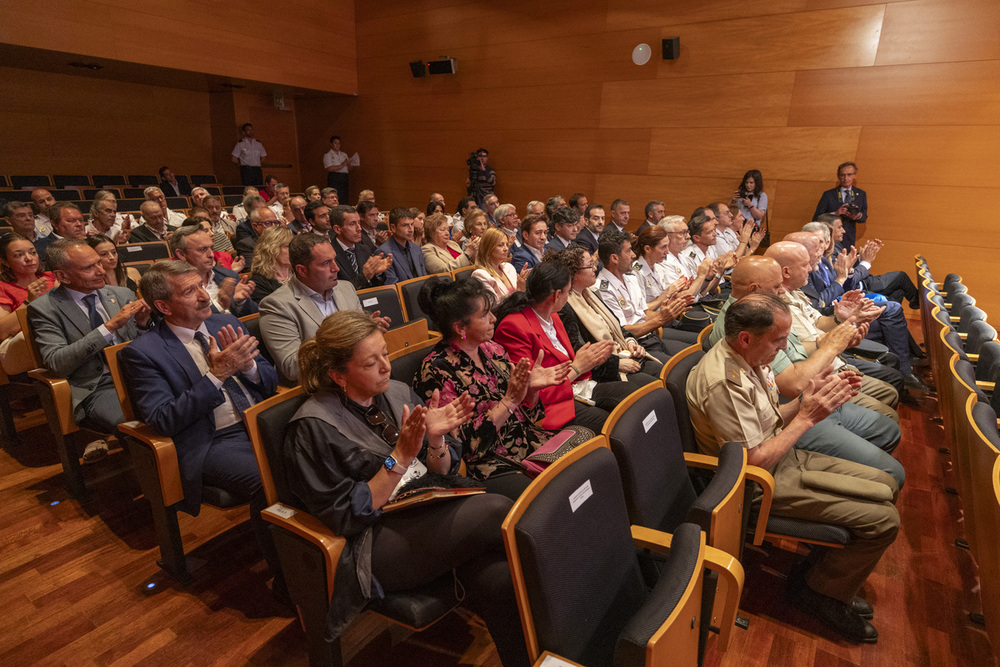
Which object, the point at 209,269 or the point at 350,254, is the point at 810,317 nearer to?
the point at 350,254

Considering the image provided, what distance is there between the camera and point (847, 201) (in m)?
6.11

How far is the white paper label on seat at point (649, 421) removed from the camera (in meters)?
1.61

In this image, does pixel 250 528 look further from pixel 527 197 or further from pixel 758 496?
pixel 527 197

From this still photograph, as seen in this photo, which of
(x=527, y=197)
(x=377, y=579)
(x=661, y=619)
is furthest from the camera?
(x=527, y=197)

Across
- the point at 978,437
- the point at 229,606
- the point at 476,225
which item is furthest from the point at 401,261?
the point at 978,437

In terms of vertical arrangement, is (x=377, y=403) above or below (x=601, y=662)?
above

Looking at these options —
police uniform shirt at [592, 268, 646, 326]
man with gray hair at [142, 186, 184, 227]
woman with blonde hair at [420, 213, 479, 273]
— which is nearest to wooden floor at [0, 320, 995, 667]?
police uniform shirt at [592, 268, 646, 326]

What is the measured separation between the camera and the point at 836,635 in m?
1.92

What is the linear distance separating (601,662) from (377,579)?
0.63 metres

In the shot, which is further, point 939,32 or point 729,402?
point 939,32

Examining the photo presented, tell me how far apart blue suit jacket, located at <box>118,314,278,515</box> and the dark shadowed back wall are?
667 cm

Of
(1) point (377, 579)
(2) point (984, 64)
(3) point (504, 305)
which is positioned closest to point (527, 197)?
(2) point (984, 64)

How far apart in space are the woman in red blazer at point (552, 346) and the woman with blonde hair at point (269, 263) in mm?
1655

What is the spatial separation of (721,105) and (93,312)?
6.94m
